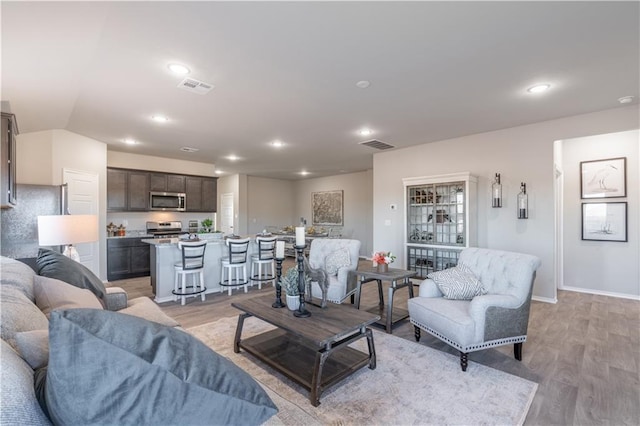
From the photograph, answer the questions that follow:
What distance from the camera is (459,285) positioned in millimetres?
2980

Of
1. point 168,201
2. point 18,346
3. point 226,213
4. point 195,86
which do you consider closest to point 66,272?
point 18,346

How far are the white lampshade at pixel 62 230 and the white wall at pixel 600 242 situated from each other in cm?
712

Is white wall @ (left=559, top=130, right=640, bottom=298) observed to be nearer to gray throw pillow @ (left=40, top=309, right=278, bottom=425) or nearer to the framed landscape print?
the framed landscape print

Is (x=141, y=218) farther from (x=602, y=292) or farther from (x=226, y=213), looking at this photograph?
(x=602, y=292)

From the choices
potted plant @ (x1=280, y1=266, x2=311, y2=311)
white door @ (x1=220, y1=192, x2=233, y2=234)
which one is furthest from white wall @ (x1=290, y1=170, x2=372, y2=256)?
potted plant @ (x1=280, y1=266, x2=311, y2=311)

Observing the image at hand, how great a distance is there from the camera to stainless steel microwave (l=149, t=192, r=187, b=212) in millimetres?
6750

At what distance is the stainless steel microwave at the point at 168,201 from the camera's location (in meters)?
6.75

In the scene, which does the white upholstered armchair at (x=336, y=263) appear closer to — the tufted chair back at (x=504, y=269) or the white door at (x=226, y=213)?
the tufted chair back at (x=504, y=269)

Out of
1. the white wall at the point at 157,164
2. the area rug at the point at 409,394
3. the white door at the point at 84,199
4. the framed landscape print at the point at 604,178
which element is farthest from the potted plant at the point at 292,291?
the white wall at the point at 157,164

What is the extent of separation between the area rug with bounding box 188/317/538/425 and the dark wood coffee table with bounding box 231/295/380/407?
0.11 metres

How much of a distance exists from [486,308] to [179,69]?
138 inches

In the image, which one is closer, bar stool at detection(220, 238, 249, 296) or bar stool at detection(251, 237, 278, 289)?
bar stool at detection(220, 238, 249, 296)

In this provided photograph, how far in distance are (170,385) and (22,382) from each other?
38 centimetres

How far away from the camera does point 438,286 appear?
122 inches
